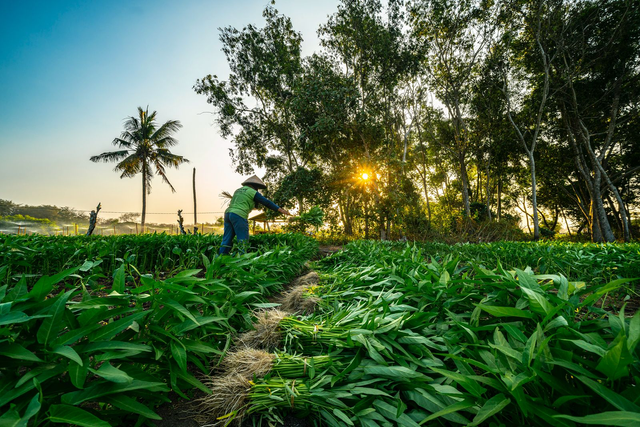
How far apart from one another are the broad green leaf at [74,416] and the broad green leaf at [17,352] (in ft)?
0.55

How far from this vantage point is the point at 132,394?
41.7 inches

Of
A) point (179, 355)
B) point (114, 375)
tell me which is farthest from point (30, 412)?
point (179, 355)

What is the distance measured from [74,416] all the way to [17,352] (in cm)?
29

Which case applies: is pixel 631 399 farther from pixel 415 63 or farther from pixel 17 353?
pixel 415 63

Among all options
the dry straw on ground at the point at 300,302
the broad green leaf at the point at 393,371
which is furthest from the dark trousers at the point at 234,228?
the broad green leaf at the point at 393,371

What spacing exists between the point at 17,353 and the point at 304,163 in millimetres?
17430

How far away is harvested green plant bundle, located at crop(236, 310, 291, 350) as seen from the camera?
1675 mm

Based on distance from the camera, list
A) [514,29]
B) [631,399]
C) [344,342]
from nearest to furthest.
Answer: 1. [631,399]
2. [344,342]
3. [514,29]

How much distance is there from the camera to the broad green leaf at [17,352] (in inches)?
31.8

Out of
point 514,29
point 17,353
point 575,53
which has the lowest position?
point 17,353

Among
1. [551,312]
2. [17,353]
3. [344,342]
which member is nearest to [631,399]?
[551,312]

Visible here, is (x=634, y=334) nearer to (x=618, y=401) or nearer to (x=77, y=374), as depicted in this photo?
(x=618, y=401)

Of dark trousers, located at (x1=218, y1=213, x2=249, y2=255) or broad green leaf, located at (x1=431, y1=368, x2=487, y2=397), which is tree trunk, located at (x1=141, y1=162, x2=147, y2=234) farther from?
broad green leaf, located at (x1=431, y1=368, x2=487, y2=397)

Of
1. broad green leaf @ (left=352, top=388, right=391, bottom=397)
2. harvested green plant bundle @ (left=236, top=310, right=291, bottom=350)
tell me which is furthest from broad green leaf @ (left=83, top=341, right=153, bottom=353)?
broad green leaf @ (left=352, top=388, right=391, bottom=397)
